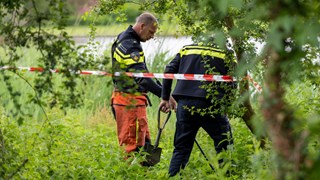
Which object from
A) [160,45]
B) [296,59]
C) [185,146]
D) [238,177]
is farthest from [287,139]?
[160,45]

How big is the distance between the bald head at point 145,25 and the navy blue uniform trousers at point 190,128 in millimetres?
1150

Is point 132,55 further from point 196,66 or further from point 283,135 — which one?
point 283,135

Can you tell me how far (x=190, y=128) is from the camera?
7.82m

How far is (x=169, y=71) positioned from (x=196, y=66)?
351mm

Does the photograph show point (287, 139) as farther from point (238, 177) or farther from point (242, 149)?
point (242, 149)

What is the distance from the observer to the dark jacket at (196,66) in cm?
749

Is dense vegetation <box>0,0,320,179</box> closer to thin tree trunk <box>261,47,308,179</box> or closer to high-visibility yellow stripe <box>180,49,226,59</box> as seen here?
thin tree trunk <box>261,47,308,179</box>

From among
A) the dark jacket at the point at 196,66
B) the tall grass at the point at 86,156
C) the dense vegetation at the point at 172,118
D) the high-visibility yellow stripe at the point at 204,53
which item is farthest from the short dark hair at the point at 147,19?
the tall grass at the point at 86,156

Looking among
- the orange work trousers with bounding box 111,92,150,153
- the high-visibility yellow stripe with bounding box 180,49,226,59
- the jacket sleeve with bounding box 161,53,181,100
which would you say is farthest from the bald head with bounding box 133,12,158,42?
the high-visibility yellow stripe with bounding box 180,49,226,59

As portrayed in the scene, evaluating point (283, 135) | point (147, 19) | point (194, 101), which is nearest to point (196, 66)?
point (194, 101)

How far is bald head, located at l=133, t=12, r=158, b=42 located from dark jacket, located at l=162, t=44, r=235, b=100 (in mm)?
922

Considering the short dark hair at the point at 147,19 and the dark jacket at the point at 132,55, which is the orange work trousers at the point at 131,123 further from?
the short dark hair at the point at 147,19

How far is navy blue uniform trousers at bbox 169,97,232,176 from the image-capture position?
7688 mm

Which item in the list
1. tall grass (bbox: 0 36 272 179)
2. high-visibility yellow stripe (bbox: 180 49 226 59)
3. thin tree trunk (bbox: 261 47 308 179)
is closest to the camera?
thin tree trunk (bbox: 261 47 308 179)
